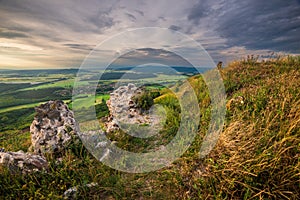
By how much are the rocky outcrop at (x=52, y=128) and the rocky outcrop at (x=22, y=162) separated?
2.21 feet

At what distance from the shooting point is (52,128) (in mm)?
5848

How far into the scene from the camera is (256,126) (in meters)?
4.61

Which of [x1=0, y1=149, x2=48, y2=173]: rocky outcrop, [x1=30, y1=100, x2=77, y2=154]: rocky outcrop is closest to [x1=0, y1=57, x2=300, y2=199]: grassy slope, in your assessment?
[x1=0, y1=149, x2=48, y2=173]: rocky outcrop

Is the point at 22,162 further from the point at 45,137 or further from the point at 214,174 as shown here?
the point at 214,174

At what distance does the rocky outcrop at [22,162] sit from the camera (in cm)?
438

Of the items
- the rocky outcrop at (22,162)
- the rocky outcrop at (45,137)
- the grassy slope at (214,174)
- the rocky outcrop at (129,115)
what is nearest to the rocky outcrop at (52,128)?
the rocky outcrop at (45,137)

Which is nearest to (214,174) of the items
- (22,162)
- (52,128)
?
(22,162)

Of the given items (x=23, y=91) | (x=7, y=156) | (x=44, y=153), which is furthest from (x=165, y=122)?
(x=23, y=91)

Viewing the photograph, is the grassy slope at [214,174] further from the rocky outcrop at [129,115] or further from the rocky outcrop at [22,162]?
the rocky outcrop at [129,115]

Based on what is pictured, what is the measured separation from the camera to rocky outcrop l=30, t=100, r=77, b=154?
550 centimetres

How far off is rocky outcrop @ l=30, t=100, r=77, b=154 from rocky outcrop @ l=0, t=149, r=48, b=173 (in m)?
0.67

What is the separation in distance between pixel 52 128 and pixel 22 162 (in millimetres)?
1514

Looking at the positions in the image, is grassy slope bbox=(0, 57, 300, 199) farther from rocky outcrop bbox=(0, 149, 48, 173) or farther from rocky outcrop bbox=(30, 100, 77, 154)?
rocky outcrop bbox=(30, 100, 77, 154)

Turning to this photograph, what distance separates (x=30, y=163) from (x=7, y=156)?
533mm
